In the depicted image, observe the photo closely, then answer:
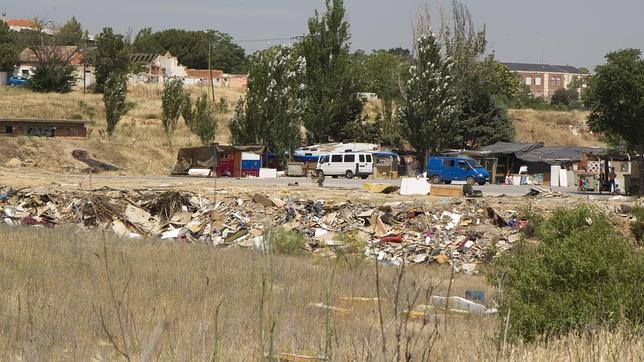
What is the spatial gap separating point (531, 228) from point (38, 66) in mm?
74145

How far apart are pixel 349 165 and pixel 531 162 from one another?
479 inches

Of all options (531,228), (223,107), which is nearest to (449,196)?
(531,228)

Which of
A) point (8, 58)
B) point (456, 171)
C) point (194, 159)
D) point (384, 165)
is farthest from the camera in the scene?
point (8, 58)

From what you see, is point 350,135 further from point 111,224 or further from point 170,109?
point 111,224

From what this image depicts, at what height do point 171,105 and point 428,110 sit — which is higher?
point 171,105

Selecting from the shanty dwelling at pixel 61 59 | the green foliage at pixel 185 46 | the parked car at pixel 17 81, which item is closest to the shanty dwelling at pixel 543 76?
the green foliage at pixel 185 46

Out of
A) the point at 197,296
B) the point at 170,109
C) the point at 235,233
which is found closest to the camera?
the point at 197,296

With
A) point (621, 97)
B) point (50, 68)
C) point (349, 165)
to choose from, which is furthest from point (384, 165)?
point (50, 68)

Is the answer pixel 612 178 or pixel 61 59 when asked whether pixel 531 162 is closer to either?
pixel 612 178

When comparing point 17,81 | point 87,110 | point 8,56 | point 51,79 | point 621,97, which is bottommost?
point 621,97

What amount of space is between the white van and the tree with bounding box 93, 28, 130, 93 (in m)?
38.1

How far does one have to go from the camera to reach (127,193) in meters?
31.8

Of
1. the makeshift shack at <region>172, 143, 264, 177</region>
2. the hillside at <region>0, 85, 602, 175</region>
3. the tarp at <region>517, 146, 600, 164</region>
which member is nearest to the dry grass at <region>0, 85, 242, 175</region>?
the hillside at <region>0, 85, 602, 175</region>

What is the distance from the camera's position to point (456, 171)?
160 feet
